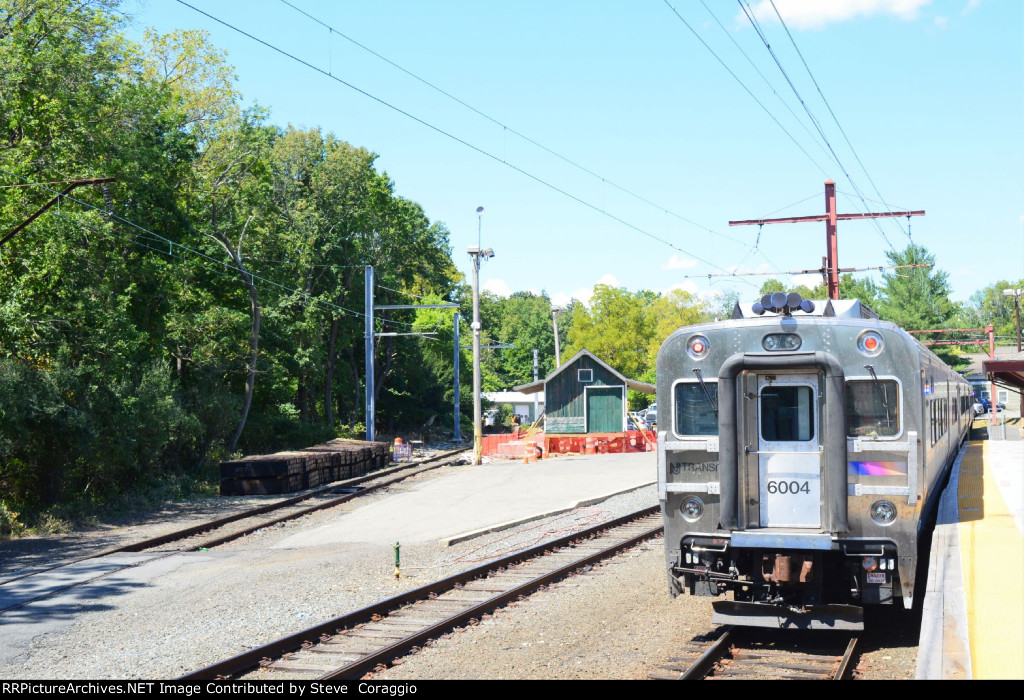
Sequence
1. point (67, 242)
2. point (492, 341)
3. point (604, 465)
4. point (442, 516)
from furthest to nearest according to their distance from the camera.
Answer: point (492, 341) → point (604, 465) → point (67, 242) → point (442, 516)

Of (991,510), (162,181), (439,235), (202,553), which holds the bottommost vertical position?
(202,553)

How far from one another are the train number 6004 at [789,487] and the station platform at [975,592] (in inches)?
51.1

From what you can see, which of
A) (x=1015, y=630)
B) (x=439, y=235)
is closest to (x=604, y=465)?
(x=1015, y=630)

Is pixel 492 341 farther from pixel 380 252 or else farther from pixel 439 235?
pixel 380 252

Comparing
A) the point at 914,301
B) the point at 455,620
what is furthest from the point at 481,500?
the point at 914,301

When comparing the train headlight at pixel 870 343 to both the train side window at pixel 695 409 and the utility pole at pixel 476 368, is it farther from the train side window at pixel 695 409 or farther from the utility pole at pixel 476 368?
the utility pole at pixel 476 368

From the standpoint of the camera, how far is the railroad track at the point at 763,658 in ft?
25.3

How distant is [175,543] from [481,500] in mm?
7354

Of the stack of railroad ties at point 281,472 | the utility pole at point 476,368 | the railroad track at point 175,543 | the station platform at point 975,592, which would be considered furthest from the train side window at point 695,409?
the utility pole at point 476,368

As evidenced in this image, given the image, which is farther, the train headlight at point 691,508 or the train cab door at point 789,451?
the train headlight at point 691,508

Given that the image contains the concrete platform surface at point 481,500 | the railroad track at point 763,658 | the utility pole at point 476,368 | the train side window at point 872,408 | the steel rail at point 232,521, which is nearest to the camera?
the railroad track at point 763,658

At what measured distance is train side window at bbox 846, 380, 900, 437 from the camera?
8.42 metres

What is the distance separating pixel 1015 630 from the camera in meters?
6.49
